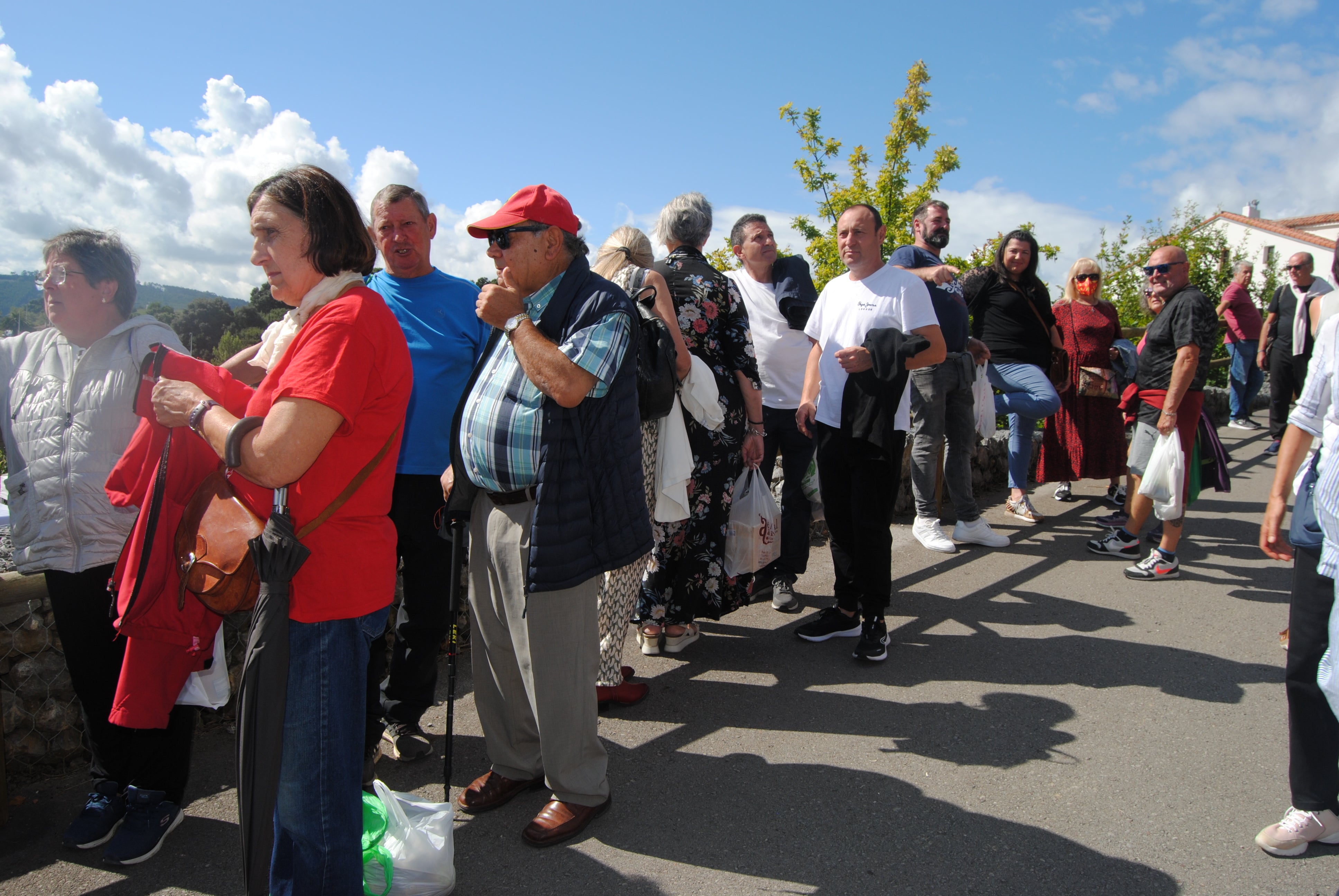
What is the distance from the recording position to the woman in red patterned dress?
6.68 meters

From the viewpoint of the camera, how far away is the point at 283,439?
5.67ft

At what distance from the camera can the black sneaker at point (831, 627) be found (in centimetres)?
414

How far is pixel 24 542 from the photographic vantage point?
2.53 meters

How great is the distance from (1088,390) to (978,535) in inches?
73.2

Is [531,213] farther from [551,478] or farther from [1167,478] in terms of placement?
[1167,478]

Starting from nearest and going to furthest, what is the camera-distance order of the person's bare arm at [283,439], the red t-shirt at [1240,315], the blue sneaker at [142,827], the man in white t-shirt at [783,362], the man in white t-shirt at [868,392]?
the person's bare arm at [283,439] → the blue sneaker at [142,827] → the man in white t-shirt at [868,392] → the man in white t-shirt at [783,362] → the red t-shirt at [1240,315]

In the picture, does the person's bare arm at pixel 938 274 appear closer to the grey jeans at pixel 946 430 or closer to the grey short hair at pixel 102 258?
the grey jeans at pixel 946 430

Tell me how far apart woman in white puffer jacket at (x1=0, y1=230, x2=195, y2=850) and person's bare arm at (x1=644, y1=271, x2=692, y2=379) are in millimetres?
1735

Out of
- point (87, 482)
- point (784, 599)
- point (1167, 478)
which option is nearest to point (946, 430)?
point (1167, 478)

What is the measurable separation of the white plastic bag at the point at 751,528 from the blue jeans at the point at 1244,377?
10.0 m

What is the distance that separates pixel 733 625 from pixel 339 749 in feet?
9.00

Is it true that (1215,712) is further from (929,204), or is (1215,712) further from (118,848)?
(118,848)

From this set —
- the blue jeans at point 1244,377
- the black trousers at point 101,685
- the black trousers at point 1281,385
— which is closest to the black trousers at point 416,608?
the black trousers at point 101,685

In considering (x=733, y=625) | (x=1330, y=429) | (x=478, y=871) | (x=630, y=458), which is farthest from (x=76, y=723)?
(x=1330, y=429)
